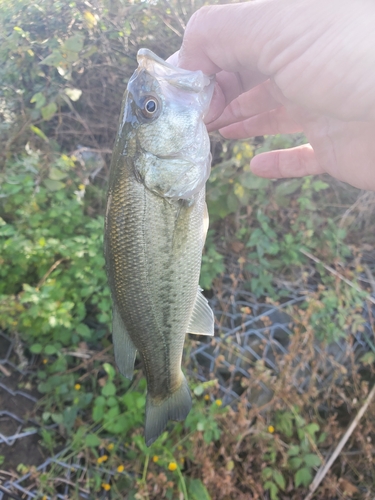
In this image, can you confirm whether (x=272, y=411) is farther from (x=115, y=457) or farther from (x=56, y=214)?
(x=56, y=214)

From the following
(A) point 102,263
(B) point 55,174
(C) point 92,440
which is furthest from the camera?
(B) point 55,174

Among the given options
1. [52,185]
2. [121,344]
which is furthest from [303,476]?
[52,185]

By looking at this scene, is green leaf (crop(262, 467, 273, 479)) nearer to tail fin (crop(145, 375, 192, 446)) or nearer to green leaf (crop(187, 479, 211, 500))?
green leaf (crop(187, 479, 211, 500))

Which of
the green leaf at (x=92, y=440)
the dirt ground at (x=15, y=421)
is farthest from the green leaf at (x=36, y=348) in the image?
the green leaf at (x=92, y=440)

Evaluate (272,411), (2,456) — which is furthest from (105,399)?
(272,411)

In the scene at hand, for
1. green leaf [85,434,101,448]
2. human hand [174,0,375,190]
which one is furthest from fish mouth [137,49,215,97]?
green leaf [85,434,101,448]

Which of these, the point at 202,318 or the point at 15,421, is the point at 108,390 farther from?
the point at 202,318
